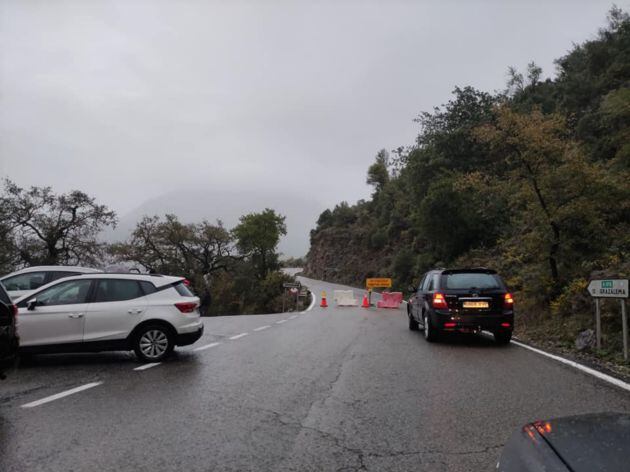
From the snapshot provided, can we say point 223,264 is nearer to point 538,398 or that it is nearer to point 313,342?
point 313,342

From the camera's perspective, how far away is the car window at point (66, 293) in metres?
8.47

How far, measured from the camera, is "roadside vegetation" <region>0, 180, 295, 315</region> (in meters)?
36.2

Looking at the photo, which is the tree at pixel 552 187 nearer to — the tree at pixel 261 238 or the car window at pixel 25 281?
the car window at pixel 25 281

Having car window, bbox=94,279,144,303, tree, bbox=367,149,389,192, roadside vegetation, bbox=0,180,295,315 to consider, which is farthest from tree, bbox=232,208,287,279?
car window, bbox=94,279,144,303

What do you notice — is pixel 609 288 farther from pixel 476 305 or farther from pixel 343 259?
pixel 343 259

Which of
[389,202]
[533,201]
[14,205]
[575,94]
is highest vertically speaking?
[575,94]

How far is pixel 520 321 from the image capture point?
1521 centimetres

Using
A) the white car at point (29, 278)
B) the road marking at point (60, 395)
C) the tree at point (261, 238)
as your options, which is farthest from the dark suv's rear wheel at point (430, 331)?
the tree at point (261, 238)

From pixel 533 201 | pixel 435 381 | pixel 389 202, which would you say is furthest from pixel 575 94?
pixel 435 381

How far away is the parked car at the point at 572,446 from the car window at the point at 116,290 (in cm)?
777

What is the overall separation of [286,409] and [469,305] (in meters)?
6.25

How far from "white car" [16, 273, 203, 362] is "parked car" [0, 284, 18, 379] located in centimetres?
230

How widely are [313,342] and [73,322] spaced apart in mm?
5303

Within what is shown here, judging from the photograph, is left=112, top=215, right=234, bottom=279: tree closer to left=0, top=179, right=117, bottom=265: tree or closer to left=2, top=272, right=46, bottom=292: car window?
left=0, top=179, right=117, bottom=265: tree
